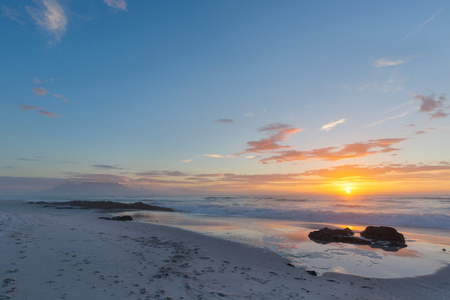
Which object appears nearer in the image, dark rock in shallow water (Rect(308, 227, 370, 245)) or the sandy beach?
the sandy beach

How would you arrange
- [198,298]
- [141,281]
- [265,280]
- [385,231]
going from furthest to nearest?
[385,231]
[265,280]
[141,281]
[198,298]

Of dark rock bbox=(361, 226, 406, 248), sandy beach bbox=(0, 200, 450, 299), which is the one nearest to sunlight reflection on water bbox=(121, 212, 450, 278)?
dark rock bbox=(361, 226, 406, 248)

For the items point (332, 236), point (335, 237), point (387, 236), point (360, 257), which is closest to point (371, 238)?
point (387, 236)

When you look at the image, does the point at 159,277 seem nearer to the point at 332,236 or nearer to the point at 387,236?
the point at 332,236

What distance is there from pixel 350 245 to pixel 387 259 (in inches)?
114

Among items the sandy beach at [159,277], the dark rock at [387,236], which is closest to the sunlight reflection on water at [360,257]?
the dark rock at [387,236]

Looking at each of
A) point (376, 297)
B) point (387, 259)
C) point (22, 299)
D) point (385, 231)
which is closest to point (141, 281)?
point (22, 299)

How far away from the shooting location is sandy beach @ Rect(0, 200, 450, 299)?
5.00 metres

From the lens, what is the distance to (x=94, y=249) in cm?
830

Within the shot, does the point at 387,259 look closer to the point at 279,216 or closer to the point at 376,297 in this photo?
the point at 376,297

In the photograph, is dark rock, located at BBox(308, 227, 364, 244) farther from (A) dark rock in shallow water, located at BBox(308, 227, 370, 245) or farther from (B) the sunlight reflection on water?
(B) the sunlight reflection on water

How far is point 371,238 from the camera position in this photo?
596 inches

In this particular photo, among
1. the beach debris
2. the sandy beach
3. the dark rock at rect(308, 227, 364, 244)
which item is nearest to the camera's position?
the sandy beach

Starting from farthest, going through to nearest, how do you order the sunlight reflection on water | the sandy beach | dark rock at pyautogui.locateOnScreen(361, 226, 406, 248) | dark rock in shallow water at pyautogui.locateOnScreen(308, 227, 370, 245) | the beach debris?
dark rock in shallow water at pyautogui.locateOnScreen(308, 227, 370, 245) < dark rock at pyautogui.locateOnScreen(361, 226, 406, 248) < the beach debris < the sunlight reflection on water < the sandy beach
